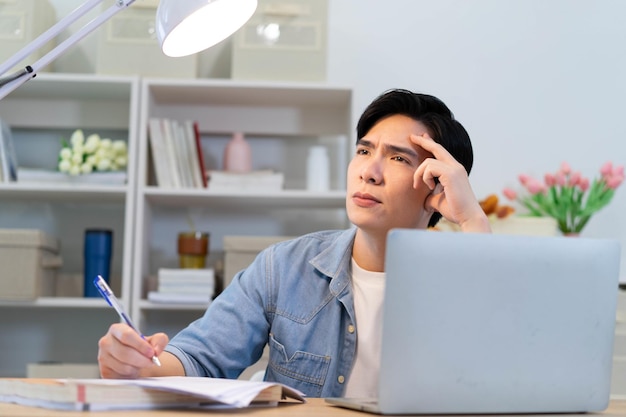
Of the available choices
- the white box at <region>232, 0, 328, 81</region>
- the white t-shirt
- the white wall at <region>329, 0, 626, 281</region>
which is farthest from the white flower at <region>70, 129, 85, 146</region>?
the white t-shirt

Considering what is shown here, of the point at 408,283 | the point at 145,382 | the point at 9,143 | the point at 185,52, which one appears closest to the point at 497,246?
the point at 408,283

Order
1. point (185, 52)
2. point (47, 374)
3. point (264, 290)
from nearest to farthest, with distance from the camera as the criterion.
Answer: point (185, 52), point (264, 290), point (47, 374)

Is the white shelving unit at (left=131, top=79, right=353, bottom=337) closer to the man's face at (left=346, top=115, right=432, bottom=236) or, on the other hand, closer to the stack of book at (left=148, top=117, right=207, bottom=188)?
the stack of book at (left=148, top=117, right=207, bottom=188)

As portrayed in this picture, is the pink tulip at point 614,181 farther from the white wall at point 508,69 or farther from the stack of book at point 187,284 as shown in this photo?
the stack of book at point 187,284

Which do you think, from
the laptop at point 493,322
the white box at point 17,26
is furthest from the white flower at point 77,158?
the laptop at point 493,322

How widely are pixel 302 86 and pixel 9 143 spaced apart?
1024mm

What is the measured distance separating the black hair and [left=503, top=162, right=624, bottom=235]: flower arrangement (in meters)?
1.22

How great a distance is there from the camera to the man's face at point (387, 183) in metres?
1.72

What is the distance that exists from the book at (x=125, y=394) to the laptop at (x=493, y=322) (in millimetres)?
160

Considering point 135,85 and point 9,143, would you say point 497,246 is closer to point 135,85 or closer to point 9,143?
point 135,85

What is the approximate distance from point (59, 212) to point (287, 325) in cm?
180

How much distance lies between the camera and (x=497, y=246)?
1006mm

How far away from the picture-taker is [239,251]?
289cm

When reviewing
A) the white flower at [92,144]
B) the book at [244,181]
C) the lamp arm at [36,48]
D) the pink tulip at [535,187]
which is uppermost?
the lamp arm at [36,48]
